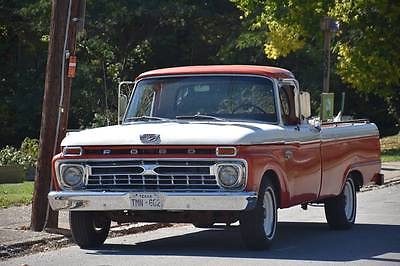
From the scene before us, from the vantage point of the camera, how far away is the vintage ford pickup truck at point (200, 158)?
35.9 feet

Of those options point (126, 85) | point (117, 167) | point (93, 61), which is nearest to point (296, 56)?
point (93, 61)

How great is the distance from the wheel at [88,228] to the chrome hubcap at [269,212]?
1.93 metres

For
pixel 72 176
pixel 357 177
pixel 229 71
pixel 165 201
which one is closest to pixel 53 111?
pixel 72 176

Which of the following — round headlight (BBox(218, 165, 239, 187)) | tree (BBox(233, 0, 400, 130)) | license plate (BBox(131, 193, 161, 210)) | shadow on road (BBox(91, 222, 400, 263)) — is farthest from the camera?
tree (BBox(233, 0, 400, 130))

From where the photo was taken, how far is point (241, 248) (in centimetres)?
1193

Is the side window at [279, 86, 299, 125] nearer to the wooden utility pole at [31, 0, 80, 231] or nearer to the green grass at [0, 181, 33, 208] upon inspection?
the wooden utility pole at [31, 0, 80, 231]

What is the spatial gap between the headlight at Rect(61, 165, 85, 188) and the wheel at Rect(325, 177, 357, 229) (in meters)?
4.09

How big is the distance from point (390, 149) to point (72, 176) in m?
24.0

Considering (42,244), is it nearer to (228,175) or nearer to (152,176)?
(152,176)

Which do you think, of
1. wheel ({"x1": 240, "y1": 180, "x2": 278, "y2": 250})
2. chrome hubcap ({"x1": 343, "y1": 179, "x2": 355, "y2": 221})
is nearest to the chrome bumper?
wheel ({"x1": 240, "y1": 180, "x2": 278, "y2": 250})

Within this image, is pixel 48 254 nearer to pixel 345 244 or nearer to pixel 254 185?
pixel 254 185

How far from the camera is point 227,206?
10.8 m

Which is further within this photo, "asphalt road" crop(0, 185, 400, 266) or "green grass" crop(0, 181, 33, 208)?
"green grass" crop(0, 181, 33, 208)

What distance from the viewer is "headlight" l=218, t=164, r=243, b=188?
10.9 metres
